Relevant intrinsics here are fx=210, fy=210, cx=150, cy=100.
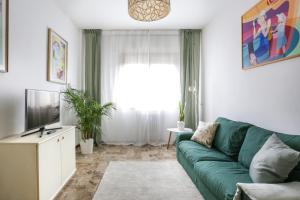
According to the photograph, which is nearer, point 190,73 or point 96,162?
point 96,162

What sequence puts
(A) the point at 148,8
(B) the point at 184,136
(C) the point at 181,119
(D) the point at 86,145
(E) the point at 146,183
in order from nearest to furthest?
(A) the point at 148,8 < (E) the point at 146,183 < (B) the point at 184,136 < (D) the point at 86,145 < (C) the point at 181,119

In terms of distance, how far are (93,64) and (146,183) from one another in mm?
3058

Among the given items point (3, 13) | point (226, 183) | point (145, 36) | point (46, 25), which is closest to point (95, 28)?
point (145, 36)

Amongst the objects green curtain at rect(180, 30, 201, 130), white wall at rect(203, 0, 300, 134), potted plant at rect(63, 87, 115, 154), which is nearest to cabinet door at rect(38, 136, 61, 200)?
potted plant at rect(63, 87, 115, 154)

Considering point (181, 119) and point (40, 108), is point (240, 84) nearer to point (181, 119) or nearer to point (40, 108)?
point (181, 119)

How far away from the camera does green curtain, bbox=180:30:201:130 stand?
15.9 ft

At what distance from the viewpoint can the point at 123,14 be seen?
3969 millimetres

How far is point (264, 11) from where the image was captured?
2.50 metres

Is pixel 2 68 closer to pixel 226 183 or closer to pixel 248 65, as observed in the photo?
pixel 226 183

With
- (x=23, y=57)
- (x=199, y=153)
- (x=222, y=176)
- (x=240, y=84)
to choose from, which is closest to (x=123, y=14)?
(x=23, y=57)

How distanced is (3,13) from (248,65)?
9.73ft

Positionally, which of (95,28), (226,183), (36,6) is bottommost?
(226,183)

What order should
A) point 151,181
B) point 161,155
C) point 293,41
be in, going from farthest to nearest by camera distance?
point 161,155 < point 151,181 < point 293,41

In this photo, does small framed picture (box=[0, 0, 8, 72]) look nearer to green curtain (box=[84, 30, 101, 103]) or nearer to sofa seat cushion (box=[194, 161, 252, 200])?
sofa seat cushion (box=[194, 161, 252, 200])
